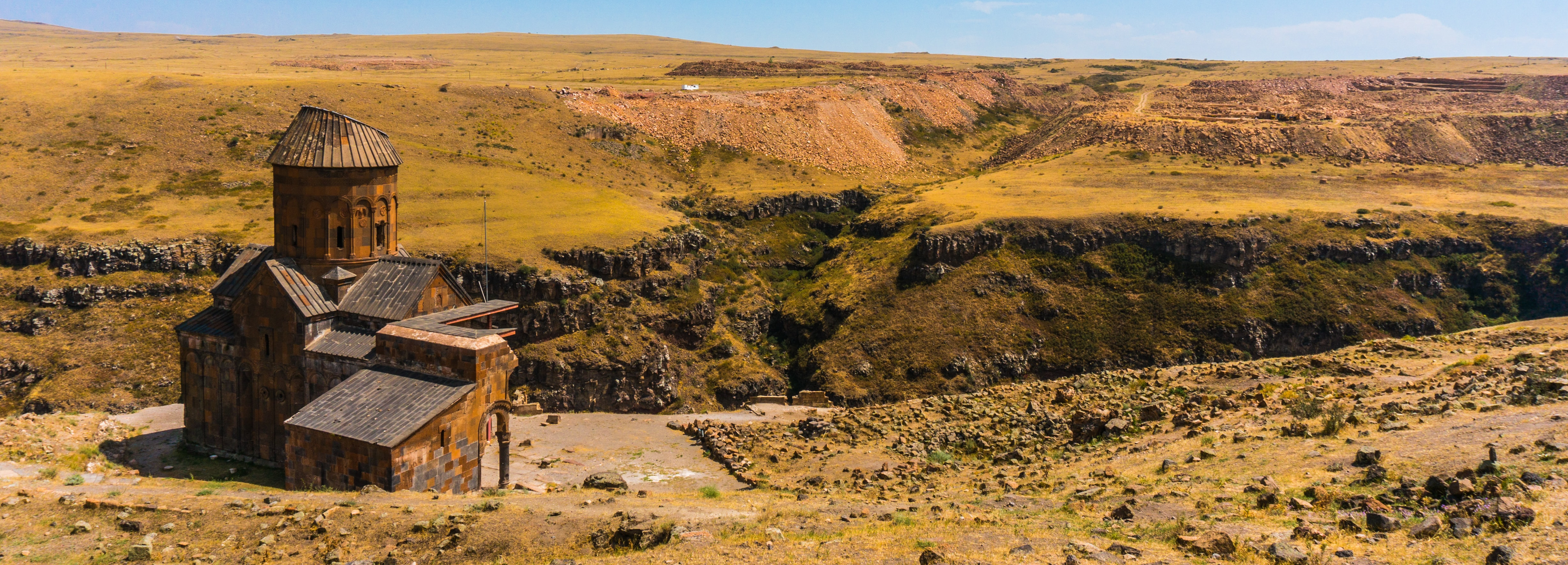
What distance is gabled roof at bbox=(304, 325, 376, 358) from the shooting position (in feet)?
86.1

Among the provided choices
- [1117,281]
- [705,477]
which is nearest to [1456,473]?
[705,477]

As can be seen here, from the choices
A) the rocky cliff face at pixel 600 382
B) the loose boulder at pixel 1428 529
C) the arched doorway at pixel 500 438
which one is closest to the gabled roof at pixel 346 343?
the arched doorway at pixel 500 438

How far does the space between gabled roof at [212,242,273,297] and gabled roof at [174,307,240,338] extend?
0.56m

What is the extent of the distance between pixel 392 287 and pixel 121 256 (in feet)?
97.1

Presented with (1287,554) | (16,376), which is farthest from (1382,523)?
(16,376)

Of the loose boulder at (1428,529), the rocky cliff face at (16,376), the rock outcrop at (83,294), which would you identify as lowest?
the rocky cliff face at (16,376)

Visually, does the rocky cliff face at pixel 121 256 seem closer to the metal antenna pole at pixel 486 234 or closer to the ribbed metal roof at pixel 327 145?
the metal antenna pole at pixel 486 234

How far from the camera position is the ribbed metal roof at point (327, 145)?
89.8 ft

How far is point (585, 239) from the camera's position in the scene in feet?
173

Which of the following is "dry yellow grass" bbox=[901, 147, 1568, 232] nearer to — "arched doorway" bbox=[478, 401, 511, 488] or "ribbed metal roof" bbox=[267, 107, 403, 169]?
"arched doorway" bbox=[478, 401, 511, 488]

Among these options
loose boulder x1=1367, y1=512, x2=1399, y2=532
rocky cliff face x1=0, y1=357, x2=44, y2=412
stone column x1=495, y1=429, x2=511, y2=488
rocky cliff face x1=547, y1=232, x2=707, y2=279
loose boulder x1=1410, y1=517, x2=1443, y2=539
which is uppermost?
loose boulder x1=1410, y1=517, x2=1443, y2=539

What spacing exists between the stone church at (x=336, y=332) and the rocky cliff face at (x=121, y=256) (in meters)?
22.0

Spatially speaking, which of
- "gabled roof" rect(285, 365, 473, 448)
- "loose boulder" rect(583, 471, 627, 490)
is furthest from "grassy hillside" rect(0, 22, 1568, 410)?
"gabled roof" rect(285, 365, 473, 448)

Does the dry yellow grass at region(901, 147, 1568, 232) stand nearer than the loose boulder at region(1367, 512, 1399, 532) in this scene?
No
